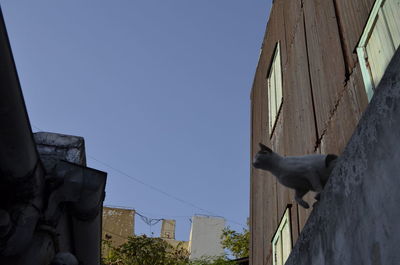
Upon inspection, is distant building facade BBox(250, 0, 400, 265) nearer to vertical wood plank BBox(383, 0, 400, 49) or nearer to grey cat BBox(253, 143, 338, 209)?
vertical wood plank BBox(383, 0, 400, 49)

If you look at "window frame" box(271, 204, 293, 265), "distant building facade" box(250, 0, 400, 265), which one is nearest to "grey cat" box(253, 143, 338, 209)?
"distant building facade" box(250, 0, 400, 265)

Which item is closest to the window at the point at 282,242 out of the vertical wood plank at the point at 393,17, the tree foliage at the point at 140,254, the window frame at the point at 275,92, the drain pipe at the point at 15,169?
the window frame at the point at 275,92

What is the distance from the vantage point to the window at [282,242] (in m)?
10.5

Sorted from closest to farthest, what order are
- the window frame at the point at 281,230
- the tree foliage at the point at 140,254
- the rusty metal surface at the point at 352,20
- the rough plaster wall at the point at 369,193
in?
the rough plaster wall at the point at 369,193 < the rusty metal surface at the point at 352,20 < the window frame at the point at 281,230 < the tree foliage at the point at 140,254

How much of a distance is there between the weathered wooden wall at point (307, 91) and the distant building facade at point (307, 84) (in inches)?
0.6

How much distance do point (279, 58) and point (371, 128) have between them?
32.1 feet

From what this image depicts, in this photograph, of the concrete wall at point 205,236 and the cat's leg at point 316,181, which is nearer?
the cat's leg at point 316,181

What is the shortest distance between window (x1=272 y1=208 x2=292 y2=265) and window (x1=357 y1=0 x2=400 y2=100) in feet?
13.0

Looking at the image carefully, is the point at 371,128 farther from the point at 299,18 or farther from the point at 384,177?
the point at 299,18

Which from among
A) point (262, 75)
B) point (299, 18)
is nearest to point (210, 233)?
point (262, 75)

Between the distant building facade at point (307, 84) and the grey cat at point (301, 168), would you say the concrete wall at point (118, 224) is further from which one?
the grey cat at point (301, 168)

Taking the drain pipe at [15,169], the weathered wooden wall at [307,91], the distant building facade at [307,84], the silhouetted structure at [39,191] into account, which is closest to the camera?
the drain pipe at [15,169]

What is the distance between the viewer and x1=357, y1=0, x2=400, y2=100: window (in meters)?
7.07

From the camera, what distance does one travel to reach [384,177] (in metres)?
3.38
